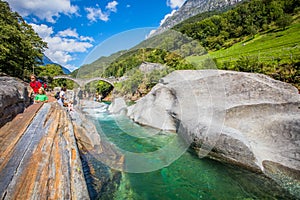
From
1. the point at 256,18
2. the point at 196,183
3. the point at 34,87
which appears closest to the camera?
the point at 196,183

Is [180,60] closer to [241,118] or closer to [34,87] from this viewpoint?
[241,118]

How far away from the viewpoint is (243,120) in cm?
641

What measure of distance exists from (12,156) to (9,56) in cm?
2229

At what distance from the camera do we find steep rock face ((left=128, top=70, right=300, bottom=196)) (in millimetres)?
5145

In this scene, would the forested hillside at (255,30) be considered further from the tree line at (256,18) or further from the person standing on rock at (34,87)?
the person standing on rock at (34,87)

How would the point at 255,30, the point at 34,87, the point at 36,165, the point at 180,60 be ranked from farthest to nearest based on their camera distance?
the point at 255,30 → the point at 180,60 → the point at 34,87 → the point at 36,165

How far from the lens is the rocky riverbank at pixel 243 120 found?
5074 mm

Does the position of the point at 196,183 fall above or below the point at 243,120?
below

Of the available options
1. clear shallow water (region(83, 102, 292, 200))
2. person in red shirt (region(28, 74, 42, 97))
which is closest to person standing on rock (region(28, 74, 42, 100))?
person in red shirt (region(28, 74, 42, 97))

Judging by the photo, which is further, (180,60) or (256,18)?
(256,18)

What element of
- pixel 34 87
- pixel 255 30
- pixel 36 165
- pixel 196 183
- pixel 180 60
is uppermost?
pixel 255 30

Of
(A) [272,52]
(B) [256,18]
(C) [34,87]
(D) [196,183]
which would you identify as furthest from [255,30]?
(C) [34,87]

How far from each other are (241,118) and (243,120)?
105 millimetres

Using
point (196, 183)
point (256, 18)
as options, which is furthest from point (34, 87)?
point (256, 18)
